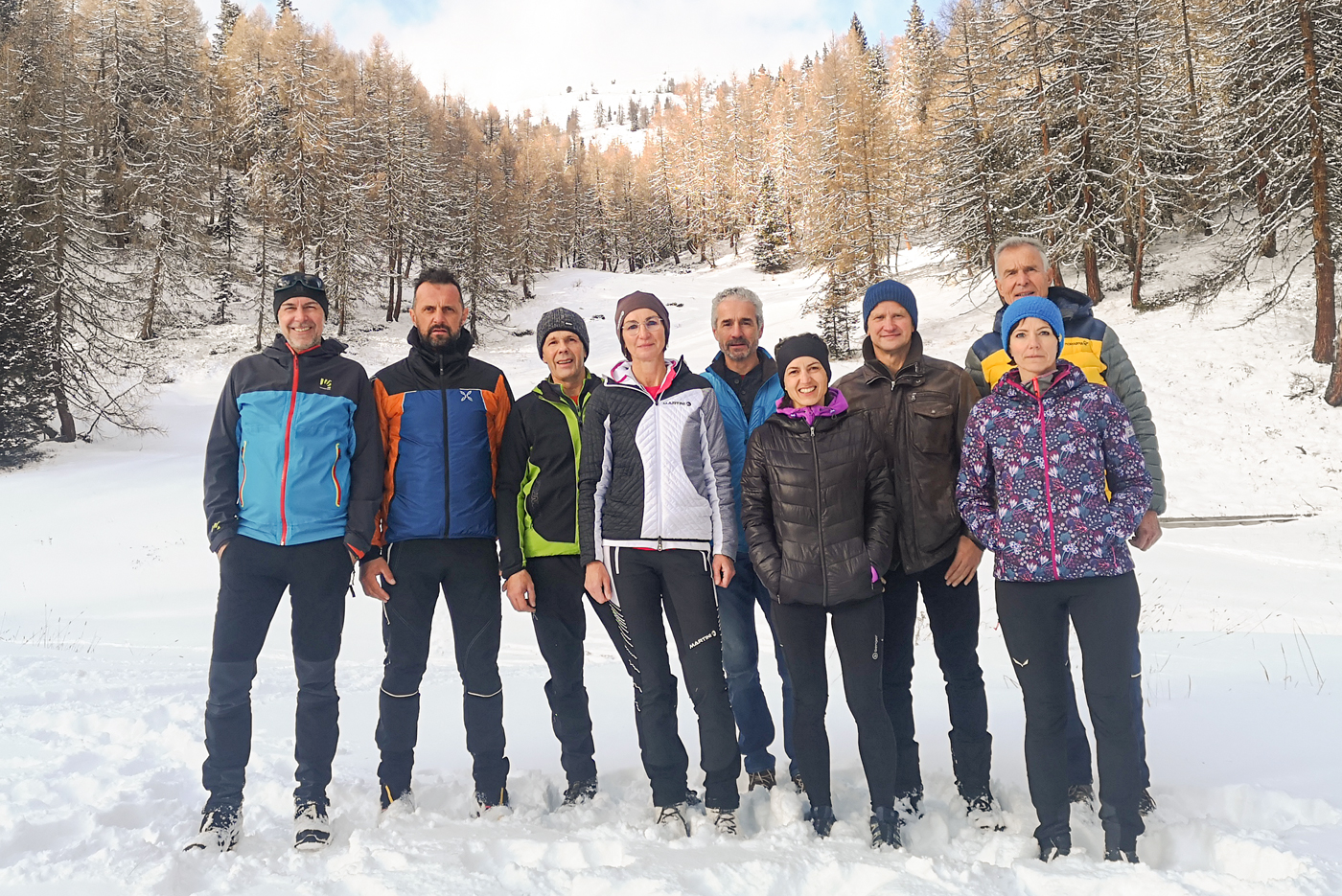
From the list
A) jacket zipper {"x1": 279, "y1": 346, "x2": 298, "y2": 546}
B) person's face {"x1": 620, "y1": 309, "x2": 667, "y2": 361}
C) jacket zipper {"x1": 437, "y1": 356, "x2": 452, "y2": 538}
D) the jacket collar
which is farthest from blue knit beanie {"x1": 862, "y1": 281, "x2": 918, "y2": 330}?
jacket zipper {"x1": 279, "y1": 346, "x2": 298, "y2": 546}

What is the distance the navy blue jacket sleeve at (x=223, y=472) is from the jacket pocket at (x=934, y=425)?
322 centimetres

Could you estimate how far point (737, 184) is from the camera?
2271 inches

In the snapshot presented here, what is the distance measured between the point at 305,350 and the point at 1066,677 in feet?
12.4

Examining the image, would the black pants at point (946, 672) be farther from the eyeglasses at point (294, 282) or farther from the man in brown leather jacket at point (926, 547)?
the eyeglasses at point (294, 282)

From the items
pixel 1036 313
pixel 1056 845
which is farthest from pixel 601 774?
pixel 1036 313

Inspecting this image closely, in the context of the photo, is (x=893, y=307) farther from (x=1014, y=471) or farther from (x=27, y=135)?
(x=27, y=135)

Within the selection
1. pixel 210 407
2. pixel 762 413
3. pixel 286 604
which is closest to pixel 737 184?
pixel 210 407

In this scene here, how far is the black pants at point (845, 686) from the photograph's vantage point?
3121 mm

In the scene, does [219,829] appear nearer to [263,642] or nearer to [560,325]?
[263,642]

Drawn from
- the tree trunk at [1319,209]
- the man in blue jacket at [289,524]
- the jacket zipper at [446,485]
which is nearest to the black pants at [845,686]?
the jacket zipper at [446,485]

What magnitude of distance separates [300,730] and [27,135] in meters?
24.9

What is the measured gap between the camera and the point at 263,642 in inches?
135

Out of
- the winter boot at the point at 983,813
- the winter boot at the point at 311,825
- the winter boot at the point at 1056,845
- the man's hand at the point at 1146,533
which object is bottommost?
the winter boot at the point at 983,813

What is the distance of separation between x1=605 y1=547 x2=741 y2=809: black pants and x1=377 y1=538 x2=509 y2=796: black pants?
2.41 ft
